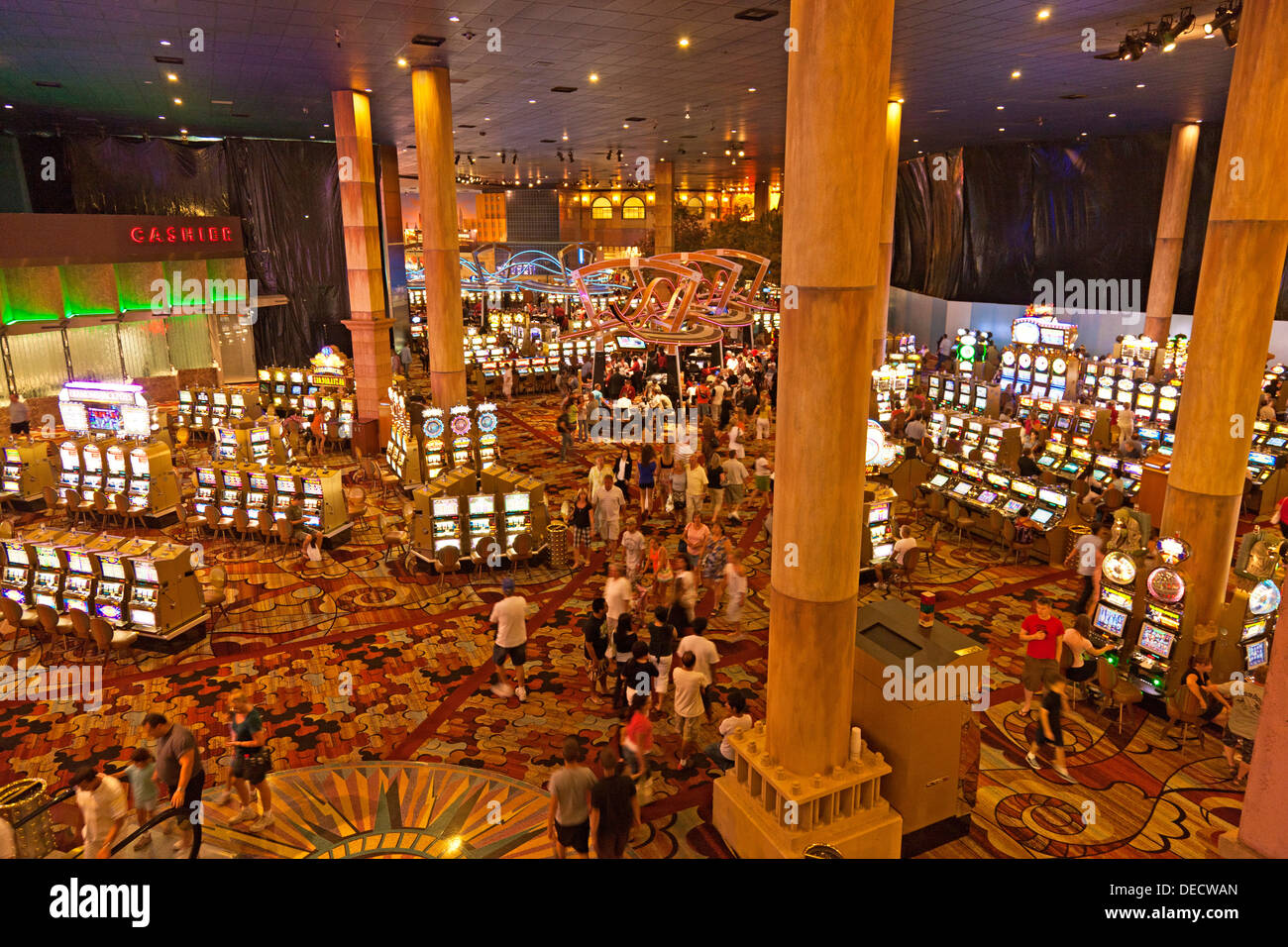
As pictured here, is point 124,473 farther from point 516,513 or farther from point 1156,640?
point 1156,640

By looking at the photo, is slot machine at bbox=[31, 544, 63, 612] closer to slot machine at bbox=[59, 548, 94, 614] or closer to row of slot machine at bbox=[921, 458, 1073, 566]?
slot machine at bbox=[59, 548, 94, 614]

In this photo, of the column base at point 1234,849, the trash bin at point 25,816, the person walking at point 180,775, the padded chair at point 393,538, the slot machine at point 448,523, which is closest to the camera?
the column base at point 1234,849

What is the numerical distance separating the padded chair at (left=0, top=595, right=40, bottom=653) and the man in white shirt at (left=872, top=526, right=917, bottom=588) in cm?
1088

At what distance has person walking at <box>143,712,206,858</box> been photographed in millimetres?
6445

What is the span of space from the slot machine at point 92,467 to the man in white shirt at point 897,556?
13.5m

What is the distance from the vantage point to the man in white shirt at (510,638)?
8656mm

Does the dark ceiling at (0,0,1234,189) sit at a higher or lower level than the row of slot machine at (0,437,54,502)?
higher

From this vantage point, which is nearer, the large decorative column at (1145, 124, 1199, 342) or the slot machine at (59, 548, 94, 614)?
the slot machine at (59, 548, 94, 614)

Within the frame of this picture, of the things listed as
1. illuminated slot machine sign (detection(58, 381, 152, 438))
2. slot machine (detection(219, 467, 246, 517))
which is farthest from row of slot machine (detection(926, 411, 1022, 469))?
illuminated slot machine sign (detection(58, 381, 152, 438))

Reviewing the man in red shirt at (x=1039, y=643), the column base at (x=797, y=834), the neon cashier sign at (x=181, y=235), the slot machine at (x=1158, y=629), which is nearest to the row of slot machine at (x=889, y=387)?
the slot machine at (x=1158, y=629)

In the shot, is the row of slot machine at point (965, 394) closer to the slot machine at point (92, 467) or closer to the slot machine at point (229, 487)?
the slot machine at point (229, 487)

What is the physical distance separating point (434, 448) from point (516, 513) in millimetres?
4293
